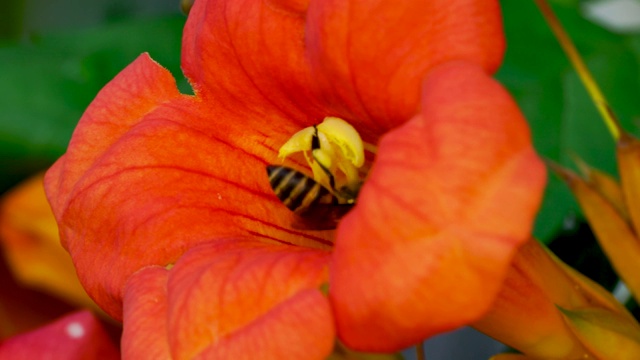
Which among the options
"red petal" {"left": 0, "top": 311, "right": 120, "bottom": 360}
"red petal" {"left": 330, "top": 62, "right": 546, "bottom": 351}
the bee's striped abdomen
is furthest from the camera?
"red petal" {"left": 0, "top": 311, "right": 120, "bottom": 360}

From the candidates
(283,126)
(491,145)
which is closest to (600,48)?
(283,126)

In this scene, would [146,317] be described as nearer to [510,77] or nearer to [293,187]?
[293,187]

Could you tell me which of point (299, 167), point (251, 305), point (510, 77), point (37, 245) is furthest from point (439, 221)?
point (37, 245)

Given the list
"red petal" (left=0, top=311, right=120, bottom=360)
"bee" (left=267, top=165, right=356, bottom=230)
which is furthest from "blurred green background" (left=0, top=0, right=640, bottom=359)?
"bee" (left=267, top=165, right=356, bottom=230)

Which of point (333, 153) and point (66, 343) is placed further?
point (66, 343)

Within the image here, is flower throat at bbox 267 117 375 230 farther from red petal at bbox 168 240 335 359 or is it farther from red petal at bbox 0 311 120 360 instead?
red petal at bbox 0 311 120 360

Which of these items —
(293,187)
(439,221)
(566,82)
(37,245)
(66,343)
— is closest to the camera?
(439,221)

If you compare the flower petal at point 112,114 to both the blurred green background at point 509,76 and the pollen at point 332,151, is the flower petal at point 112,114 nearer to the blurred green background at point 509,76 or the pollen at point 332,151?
the pollen at point 332,151
